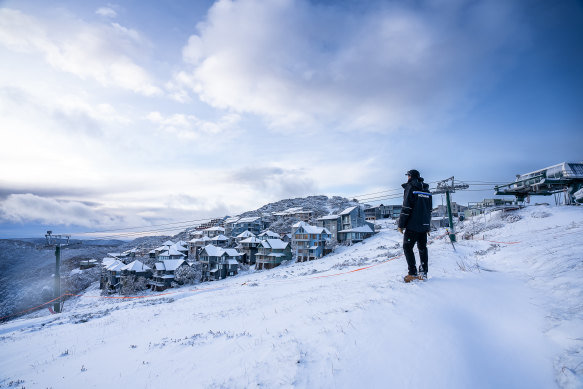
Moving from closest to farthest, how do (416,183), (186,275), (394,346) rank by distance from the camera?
(394,346) < (416,183) < (186,275)

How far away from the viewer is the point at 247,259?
60.5m

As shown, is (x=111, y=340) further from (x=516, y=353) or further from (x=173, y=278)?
(x=173, y=278)

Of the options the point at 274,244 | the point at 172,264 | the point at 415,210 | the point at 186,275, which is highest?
the point at 415,210

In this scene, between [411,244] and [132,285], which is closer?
[411,244]

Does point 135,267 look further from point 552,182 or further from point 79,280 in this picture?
point 552,182

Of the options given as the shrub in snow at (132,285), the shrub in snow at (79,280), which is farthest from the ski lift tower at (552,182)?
the shrub in snow at (79,280)

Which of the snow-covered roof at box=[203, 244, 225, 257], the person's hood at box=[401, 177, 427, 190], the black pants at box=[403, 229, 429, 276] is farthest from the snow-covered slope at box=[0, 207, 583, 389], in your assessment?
the snow-covered roof at box=[203, 244, 225, 257]

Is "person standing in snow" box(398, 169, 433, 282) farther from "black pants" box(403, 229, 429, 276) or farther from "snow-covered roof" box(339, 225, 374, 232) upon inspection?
"snow-covered roof" box(339, 225, 374, 232)

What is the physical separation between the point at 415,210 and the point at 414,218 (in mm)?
248

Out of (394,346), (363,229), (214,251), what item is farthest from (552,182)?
(214,251)

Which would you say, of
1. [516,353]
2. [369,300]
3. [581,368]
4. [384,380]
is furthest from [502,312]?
[384,380]

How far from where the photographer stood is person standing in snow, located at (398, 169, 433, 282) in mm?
7320

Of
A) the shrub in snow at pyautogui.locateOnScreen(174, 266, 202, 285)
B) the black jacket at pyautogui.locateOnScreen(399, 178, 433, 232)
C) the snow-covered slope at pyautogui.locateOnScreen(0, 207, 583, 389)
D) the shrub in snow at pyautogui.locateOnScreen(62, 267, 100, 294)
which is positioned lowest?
the shrub in snow at pyautogui.locateOnScreen(62, 267, 100, 294)

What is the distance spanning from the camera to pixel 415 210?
→ 7.32m
